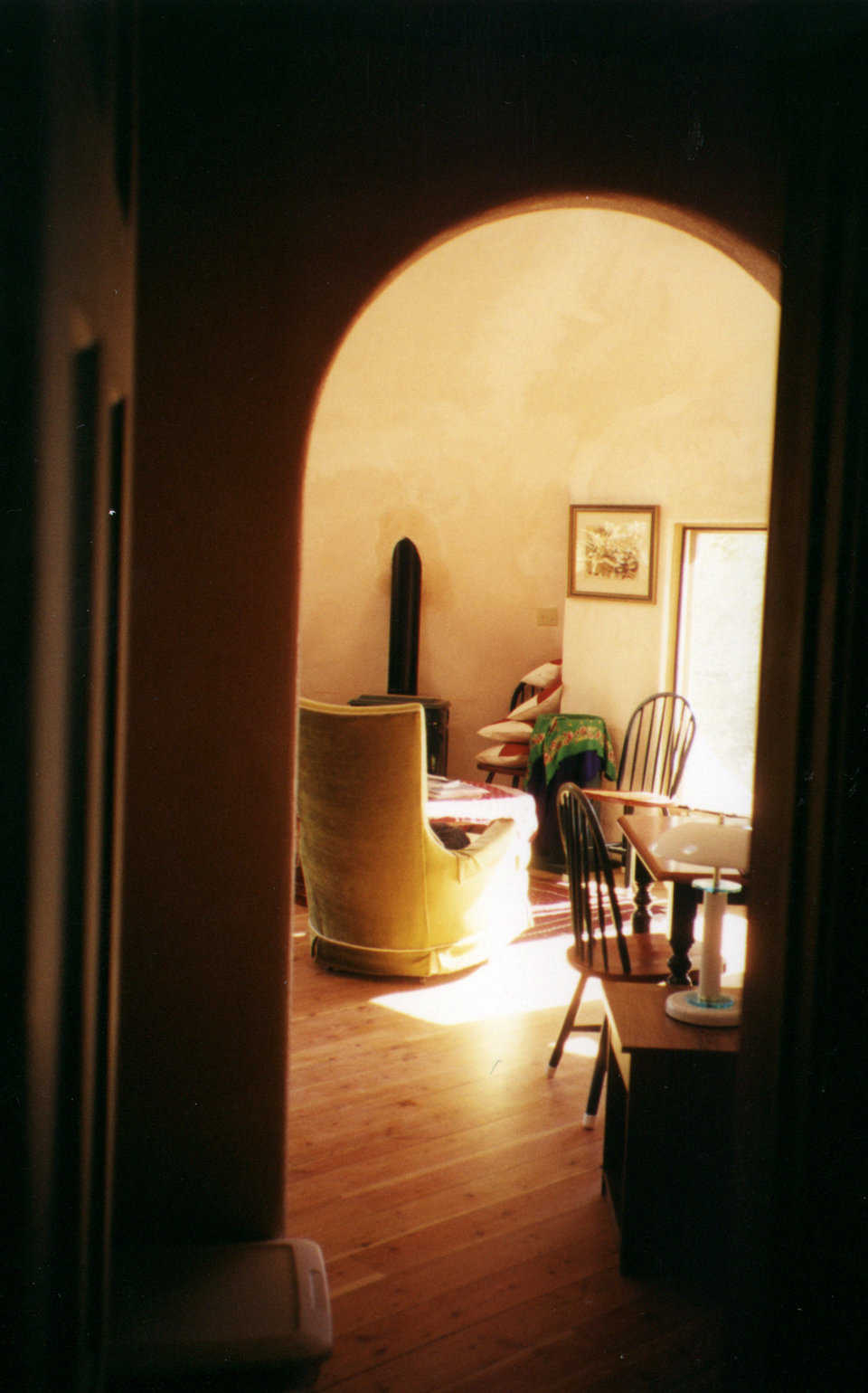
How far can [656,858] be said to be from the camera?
2.90m

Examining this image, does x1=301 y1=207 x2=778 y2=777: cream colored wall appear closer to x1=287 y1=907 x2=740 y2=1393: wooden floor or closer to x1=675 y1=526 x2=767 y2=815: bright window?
x1=675 y1=526 x2=767 y2=815: bright window

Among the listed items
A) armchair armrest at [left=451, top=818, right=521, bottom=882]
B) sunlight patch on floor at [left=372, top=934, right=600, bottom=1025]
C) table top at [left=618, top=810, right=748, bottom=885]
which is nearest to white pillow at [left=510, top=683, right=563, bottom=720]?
armchair armrest at [left=451, top=818, right=521, bottom=882]

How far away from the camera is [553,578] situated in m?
7.89

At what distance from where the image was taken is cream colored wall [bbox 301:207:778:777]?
6465 mm

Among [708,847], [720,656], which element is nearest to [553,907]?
[720,656]

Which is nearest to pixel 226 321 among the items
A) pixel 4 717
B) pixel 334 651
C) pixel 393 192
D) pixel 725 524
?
pixel 393 192

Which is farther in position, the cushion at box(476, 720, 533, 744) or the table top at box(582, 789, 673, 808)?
the cushion at box(476, 720, 533, 744)

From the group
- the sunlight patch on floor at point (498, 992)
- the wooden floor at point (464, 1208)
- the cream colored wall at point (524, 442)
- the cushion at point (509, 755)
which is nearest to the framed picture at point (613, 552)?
the cream colored wall at point (524, 442)

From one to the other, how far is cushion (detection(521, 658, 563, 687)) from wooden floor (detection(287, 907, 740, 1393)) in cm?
313

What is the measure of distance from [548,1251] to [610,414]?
16.7ft

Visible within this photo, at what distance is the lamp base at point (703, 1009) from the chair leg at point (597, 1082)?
54cm

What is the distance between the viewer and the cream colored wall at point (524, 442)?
6465mm

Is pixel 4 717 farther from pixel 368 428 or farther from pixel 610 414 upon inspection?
pixel 368 428

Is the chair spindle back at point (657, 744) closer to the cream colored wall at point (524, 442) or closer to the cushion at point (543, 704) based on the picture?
the cream colored wall at point (524, 442)
